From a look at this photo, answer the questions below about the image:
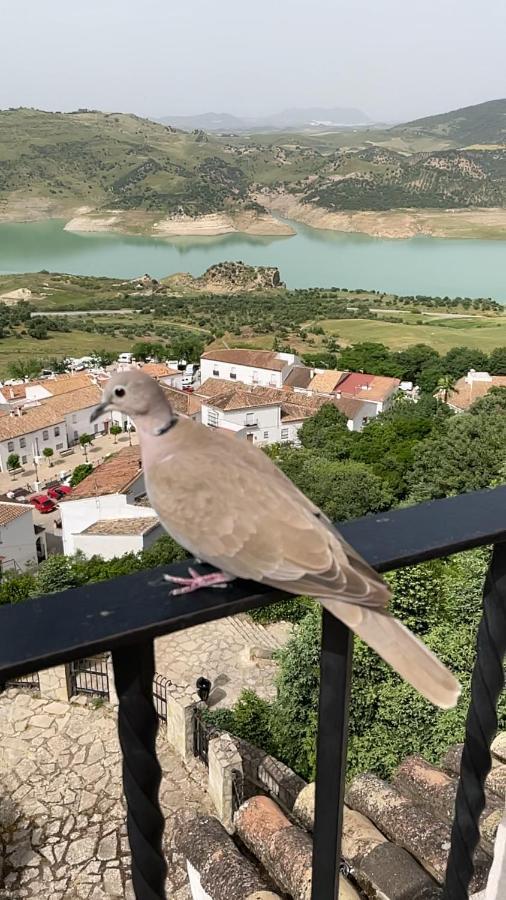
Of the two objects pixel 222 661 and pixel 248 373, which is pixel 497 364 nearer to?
pixel 248 373

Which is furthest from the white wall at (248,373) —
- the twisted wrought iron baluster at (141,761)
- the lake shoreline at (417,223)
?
the lake shoreline at (417,223)

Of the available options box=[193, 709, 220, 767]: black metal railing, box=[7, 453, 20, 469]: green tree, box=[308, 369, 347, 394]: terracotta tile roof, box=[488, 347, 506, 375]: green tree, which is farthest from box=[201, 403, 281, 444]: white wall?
box=[193, 709, 220, 767]: black metal railing

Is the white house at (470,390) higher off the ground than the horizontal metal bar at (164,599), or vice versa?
the horizontal metal bar at (164,599)

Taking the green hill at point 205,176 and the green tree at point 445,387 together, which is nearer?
the green tree at point 445,387

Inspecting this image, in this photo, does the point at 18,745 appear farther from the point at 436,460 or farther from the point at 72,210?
the point at 72,210

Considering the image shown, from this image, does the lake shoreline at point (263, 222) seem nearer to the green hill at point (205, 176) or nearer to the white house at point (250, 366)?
the green hill at point (205, 176)

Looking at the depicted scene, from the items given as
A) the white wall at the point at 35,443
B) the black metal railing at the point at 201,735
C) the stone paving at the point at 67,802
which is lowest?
the white wall at the point at 35,443

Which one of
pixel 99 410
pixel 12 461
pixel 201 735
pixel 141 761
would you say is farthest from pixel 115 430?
pixel 141 761

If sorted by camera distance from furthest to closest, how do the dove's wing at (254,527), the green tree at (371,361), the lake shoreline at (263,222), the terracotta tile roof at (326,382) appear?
the lake shoreline at (263,222)
the green tree at (371,361)
the terracotta tile roof at (326,382)
the dove's wing at (254,527)

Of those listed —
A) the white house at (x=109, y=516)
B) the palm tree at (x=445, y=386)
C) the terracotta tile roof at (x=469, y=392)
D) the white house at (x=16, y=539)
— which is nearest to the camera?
the white house at (x=109, y=516)
